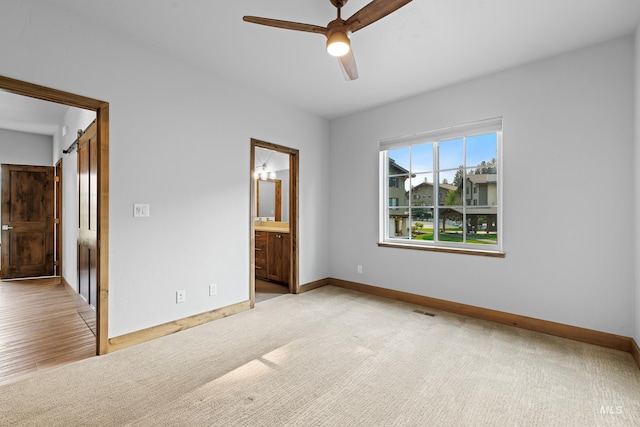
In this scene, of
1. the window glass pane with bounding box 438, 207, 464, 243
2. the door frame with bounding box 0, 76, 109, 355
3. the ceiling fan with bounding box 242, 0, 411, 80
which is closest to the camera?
the ceiling fan with bounding box 242, 0, 411, 80

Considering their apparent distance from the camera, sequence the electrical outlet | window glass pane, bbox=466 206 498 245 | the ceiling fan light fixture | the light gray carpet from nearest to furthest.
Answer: the light gray carpet < the ceiling fan light fixture < the electrical outlet < window glass pane, bbox=466 206 498 245

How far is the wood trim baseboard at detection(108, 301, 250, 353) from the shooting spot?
98.4 inches

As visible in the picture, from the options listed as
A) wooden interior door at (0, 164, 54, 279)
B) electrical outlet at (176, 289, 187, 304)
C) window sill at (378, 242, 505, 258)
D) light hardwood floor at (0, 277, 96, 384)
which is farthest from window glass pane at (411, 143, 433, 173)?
wooden interior door at (0, 164, 54, 279)

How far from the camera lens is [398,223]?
164 inches

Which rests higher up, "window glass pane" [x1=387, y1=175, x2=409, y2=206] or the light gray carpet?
"window glass pane" [x1=387, y1=175, x2=409, y2=206]

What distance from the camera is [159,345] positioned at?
2.57m

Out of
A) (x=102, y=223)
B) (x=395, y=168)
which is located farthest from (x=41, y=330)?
(x=395, y=168)

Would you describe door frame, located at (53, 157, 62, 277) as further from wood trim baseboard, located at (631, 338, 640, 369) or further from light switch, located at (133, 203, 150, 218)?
wood trim baseboard, located at (631, 338, 640, 369)

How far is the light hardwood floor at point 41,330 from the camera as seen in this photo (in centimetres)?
228

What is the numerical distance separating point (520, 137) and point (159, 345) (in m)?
3.92

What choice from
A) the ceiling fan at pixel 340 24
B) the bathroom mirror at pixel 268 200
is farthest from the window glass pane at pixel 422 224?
the bathroom mirror at pixel 268 200

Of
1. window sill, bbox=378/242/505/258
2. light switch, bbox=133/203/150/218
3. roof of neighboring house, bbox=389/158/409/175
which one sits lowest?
window sill, bbox=378/242/505/258

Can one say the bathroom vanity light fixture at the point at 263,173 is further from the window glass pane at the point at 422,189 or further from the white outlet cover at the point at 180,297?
the white outlet cover at the point at 180,297

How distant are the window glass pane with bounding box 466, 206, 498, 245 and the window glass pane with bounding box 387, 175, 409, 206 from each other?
0.84 m
